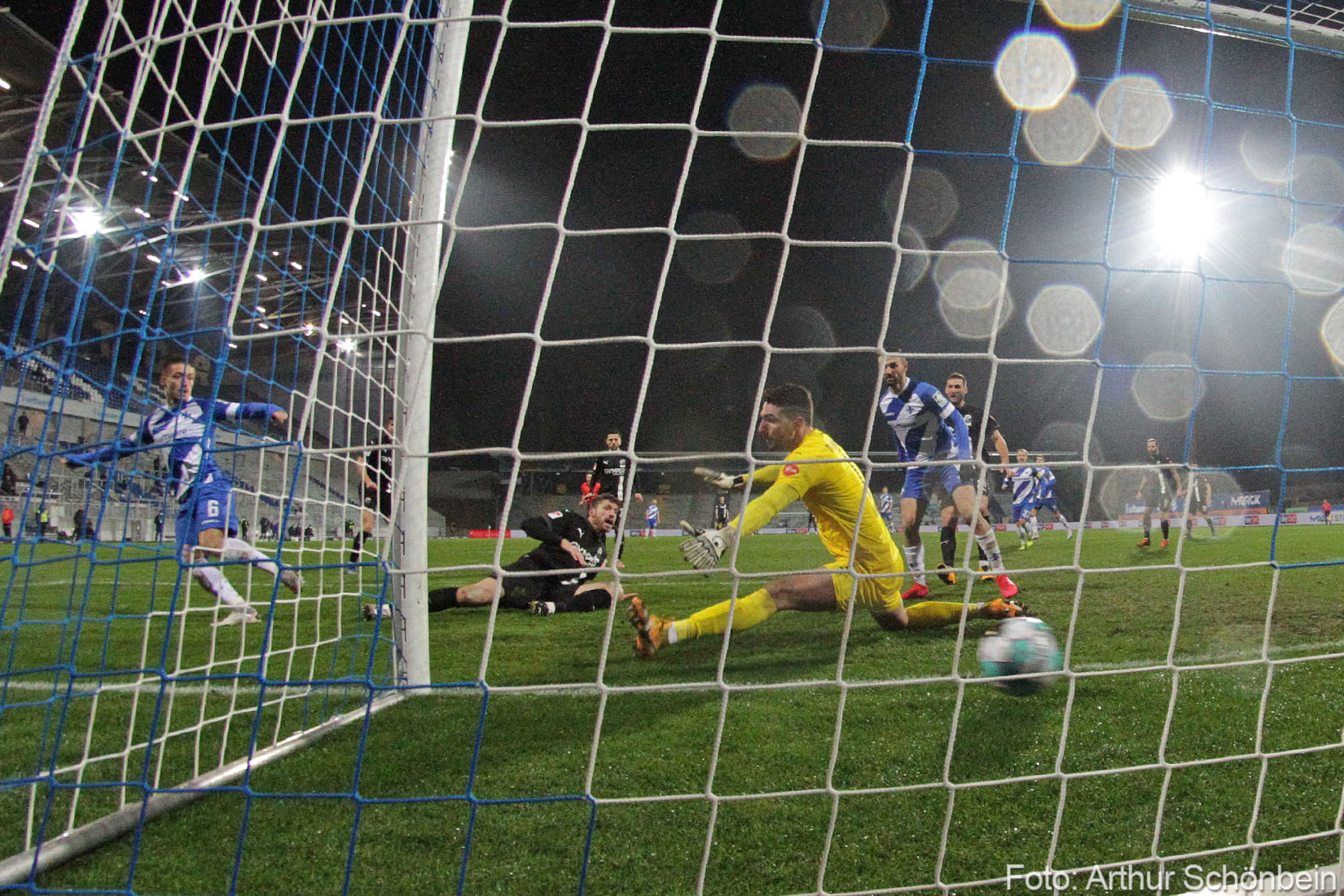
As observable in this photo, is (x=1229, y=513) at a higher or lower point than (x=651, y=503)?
higher

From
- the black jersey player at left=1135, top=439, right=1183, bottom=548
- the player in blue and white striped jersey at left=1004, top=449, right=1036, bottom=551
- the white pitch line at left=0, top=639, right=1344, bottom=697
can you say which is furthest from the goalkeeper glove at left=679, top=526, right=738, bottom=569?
the player in blue and white striped jersey at left=1004, top=449, right=1036, bottom=551

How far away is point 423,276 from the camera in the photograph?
2.53 metres

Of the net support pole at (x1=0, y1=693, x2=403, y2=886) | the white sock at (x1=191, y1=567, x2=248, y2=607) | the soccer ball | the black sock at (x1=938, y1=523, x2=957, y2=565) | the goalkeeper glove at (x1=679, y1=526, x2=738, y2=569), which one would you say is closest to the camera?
the net support pole at (x1=0, y1=693, x2=403, y2=886)

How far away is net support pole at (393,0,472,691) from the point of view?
8.38 feet

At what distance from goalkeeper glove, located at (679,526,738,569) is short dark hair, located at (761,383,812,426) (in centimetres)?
89

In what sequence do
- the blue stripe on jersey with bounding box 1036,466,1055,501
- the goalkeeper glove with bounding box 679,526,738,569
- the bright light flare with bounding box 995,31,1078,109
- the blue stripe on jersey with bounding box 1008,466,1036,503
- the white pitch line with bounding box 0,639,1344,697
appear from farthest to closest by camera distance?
the bright light flare with bounding box 995,31,1078,109 → the blue stripe on jersey with bounding box 1036,466,1055,501 → the blue stripe on jersey with bounding box 1008,466,1036,503 → the white pitch line with bounding box 0,639,1344,697 → the goalkeeper glove with bounding box 679,526,738,569

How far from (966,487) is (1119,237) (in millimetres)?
21720

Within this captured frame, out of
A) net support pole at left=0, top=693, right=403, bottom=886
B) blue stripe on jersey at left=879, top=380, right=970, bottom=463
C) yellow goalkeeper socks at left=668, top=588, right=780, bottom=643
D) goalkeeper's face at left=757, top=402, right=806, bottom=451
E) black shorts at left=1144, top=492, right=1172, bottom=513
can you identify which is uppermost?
black shorts at left=1144, top=492, right=1172, bottom=513

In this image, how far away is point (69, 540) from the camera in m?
2.19

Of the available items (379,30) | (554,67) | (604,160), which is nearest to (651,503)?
(604,160)

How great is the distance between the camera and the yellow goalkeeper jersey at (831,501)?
309 centimetres

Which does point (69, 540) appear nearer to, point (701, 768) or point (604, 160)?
point (701, 768)

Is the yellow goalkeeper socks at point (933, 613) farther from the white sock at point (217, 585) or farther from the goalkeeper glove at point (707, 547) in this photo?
the white sock at point (217, 585)

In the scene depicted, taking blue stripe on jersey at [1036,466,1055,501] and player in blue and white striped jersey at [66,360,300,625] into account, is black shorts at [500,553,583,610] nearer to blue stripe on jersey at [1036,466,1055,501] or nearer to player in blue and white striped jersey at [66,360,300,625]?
player in blue and white striped jersey at [66,360,300,625]
